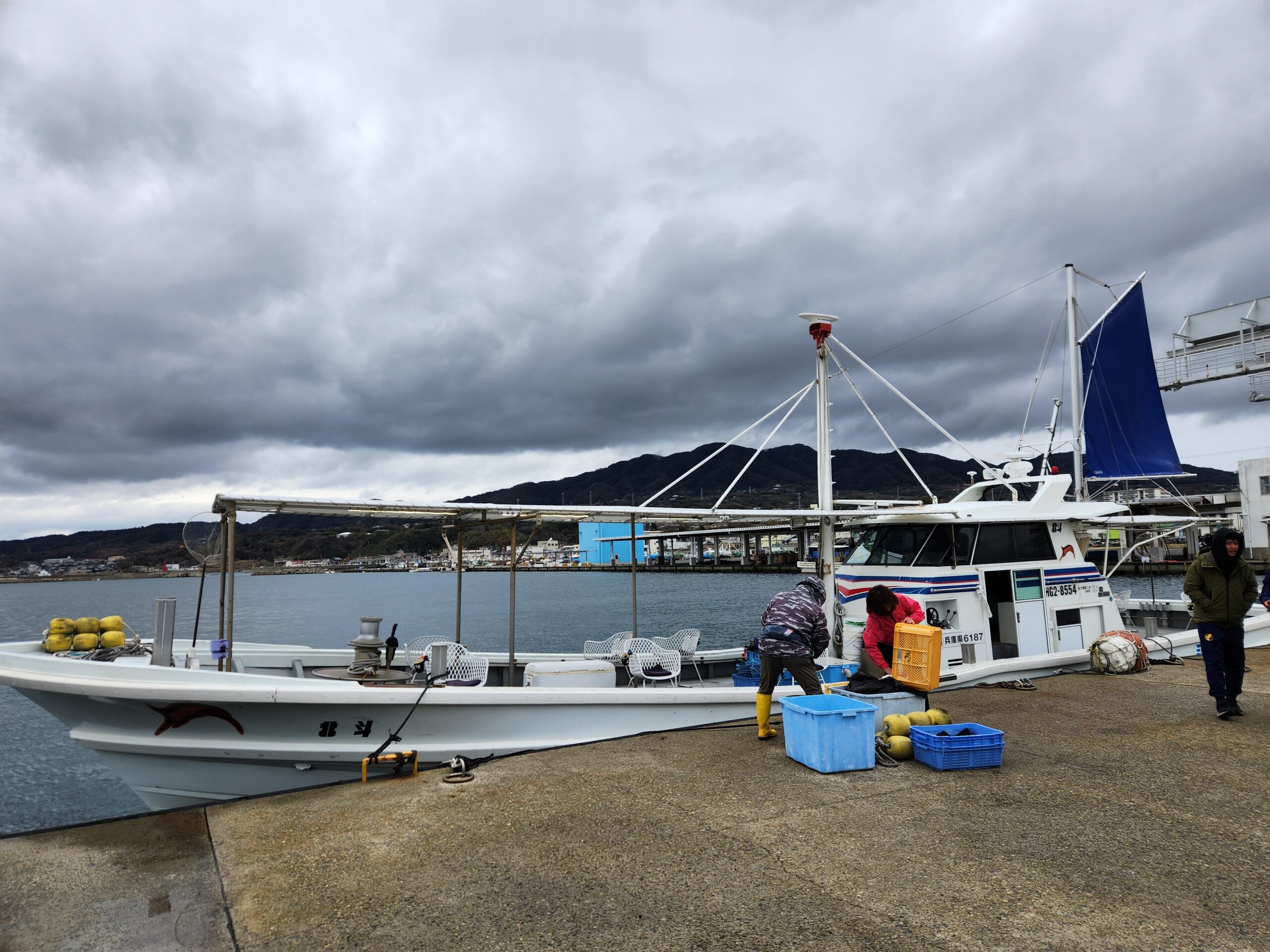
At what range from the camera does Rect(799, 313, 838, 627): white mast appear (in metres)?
9.15

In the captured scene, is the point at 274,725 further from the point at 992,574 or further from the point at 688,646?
the point at 992,574

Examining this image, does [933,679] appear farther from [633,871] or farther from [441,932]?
[441,932]

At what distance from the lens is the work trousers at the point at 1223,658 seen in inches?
244

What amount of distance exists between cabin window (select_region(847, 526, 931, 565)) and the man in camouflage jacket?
394 centimetres

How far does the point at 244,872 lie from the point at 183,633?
38.2m

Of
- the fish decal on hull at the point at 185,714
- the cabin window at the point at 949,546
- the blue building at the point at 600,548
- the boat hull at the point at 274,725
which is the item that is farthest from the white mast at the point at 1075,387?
the blue building at the point at 600,548

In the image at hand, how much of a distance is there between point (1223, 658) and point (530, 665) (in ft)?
20.7

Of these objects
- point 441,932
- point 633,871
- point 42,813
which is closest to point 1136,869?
point 633,871

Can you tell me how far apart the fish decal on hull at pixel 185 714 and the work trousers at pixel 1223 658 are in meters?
8.28

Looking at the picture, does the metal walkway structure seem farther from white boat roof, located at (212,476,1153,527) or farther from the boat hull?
the boat hull

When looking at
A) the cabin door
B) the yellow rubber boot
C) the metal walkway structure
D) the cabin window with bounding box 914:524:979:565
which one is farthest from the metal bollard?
the metal walkway structure

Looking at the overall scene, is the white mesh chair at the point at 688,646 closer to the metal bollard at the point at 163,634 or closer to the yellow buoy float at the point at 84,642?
the metal bollard at the point at 163,634

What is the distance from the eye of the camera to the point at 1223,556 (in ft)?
20.0

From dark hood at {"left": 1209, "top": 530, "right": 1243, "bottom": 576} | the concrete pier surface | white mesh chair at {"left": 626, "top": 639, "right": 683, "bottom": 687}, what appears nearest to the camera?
the concrete pier surface
